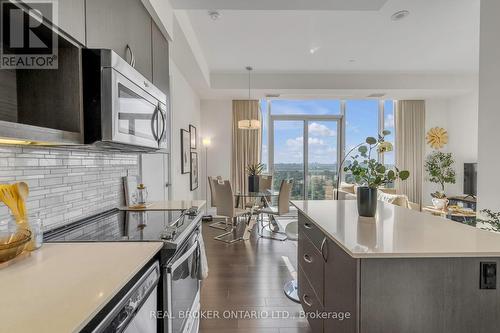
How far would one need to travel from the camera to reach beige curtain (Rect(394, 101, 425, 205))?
20.6 ft

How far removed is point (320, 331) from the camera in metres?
1.56

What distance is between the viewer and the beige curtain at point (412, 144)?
6277 millimetres

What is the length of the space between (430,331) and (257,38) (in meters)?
3.80

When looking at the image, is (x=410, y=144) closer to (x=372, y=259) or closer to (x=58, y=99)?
(x=372, y=259)

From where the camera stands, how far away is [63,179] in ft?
4.75

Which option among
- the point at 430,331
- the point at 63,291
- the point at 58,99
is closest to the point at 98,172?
the point at 58,99

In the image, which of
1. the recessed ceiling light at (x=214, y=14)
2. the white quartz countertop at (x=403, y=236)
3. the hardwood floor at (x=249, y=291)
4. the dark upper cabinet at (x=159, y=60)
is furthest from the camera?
the recessed ceiling light at (x=214, y=14)

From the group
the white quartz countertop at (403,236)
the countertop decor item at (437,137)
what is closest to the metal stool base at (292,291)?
the white quartz countertop at (403,236)

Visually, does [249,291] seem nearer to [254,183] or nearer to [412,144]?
[254,183]

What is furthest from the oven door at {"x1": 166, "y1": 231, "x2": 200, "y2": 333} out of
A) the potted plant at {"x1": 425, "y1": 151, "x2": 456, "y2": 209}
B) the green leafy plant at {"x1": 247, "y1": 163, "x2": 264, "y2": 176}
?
the potted plant at {"x1": 425, "y1": 151, "x2": 456, "y2": 209}

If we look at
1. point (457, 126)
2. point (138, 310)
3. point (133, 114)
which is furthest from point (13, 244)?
point (457, 126)

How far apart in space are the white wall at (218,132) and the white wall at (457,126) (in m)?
4.83

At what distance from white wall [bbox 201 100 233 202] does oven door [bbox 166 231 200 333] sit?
4661 mm

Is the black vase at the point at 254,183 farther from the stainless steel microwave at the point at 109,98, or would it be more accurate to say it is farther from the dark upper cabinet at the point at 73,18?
the dark upper cabinet at the point at 73,18
